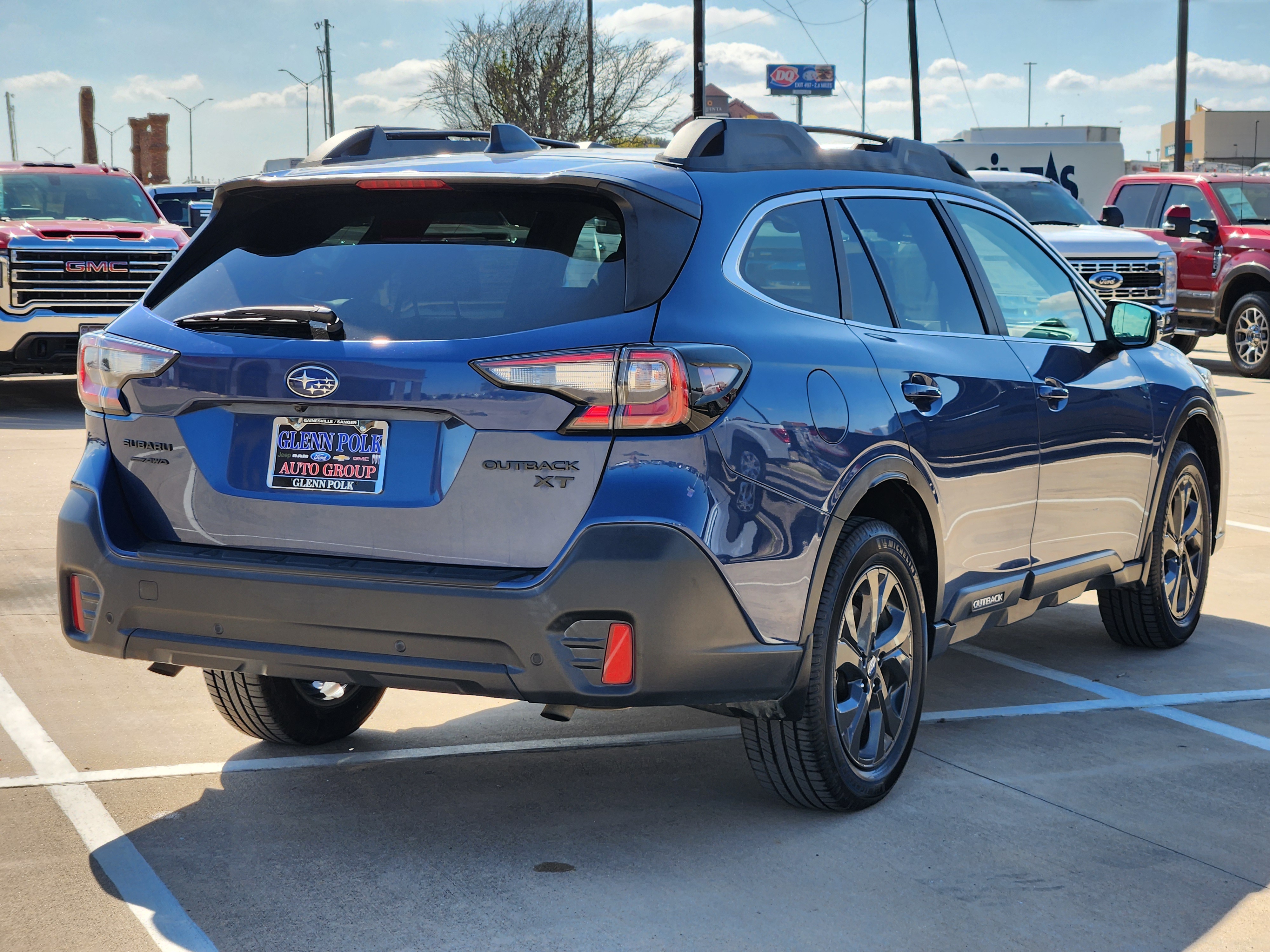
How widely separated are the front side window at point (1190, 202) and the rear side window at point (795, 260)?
15.4 meters

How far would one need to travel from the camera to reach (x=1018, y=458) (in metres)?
4.94

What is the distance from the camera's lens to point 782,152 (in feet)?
14.4

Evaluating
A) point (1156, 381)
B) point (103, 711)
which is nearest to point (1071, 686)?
point (1156, 381)

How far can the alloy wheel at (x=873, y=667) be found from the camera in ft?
13.8

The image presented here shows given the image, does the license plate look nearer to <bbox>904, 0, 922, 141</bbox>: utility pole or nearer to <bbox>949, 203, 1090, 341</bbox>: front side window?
<bbox>949, 203, 1090, 341</bbox>: front side window

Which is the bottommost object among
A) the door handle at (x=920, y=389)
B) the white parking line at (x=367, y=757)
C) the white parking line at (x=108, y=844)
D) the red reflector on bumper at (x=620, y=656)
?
the white parking line at (x=367, y=757)

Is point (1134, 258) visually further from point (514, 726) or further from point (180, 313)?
point (180, 313)

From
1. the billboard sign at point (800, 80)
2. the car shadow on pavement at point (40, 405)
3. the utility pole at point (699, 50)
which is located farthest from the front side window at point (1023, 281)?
the billboard sign at point (800, 80)

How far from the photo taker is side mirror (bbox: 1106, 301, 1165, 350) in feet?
18.6

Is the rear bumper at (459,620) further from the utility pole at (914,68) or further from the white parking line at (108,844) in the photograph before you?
the utility pole at (914,68)

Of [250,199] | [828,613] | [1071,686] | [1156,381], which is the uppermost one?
[250,199]

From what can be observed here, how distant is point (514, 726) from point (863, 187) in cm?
207

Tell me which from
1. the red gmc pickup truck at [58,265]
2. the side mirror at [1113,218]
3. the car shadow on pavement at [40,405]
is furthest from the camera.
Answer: the side mirror at [1113,218]

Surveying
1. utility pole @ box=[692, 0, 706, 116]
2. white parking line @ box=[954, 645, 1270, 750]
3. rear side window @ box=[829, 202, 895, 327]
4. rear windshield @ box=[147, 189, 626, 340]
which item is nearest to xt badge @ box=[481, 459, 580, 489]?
rear windshield @ box=[147, 189, 626, 340]
